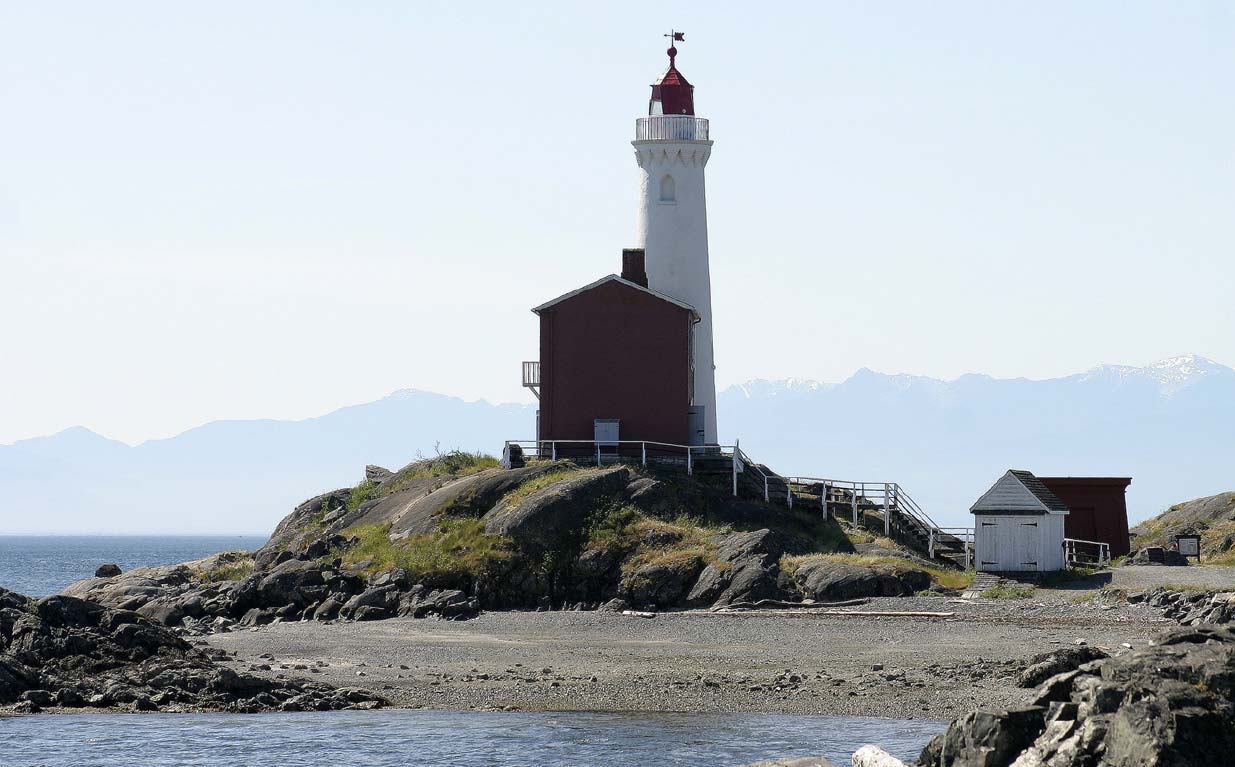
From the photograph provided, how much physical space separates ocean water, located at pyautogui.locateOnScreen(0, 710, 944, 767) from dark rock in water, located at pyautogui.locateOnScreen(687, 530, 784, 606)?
1271 cm

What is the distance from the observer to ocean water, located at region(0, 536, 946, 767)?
22.3m

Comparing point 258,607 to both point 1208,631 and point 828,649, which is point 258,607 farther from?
point 1208,631

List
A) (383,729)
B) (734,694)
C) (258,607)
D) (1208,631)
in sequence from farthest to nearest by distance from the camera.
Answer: (258,607) < (734,694) < (383,729) < (1208,631)

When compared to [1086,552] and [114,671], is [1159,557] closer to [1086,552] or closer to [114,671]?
[1086,552]

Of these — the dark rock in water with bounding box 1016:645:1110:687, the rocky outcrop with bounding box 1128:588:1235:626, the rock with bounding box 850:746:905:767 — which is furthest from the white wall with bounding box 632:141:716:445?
the rock with bounding box 850:746:905:767

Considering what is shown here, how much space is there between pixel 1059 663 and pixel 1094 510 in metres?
28.6

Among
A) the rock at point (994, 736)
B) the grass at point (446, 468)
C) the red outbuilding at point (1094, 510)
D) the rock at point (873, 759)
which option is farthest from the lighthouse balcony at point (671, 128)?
the rock at point (994, 736)

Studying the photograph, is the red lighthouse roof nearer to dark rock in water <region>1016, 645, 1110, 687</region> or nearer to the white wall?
the white wall

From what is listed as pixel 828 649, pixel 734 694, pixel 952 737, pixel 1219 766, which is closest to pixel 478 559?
pixel 828 649

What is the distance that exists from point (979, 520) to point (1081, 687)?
2525 cm

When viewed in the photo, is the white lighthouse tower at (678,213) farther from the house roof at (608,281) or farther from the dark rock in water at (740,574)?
the dark rock in water at (740,574)

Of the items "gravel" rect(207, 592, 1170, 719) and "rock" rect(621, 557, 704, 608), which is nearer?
"gravel" rect(207, 592, 1170, 719)

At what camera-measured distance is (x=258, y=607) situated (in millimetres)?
40062

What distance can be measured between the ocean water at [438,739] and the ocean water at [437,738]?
2 cm
